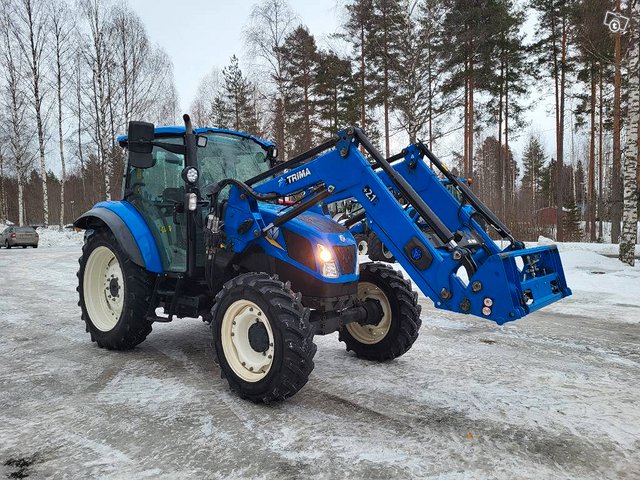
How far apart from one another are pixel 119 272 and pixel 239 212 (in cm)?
180

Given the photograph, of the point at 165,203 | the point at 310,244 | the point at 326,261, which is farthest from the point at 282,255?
the point at 165,203

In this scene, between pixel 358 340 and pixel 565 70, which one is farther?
pixel 565 70

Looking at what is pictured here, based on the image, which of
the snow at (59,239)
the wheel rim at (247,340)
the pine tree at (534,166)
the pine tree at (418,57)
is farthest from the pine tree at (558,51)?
the pine tree at (534,166)

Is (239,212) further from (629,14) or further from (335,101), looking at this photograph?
(335,101)

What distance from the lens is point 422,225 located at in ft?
12.8

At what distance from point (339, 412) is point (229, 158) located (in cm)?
255

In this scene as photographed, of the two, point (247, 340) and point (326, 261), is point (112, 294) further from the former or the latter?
point (326, 261)

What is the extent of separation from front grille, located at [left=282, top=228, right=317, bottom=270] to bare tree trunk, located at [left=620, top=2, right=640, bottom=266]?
11129 millimetres

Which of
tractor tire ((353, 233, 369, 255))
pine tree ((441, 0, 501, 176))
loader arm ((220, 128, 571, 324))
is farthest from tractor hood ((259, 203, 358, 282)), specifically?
pine tree ((441, 0, 501, 176))

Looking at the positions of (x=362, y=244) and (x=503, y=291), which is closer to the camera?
(x=503, y=291)

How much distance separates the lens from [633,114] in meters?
11.7

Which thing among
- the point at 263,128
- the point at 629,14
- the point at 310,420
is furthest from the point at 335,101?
the point at 310,420

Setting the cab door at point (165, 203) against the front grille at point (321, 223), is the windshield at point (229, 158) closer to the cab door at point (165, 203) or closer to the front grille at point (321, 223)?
the cab door at point (165, 203)

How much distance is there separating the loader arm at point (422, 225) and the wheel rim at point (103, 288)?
1.70 metres
